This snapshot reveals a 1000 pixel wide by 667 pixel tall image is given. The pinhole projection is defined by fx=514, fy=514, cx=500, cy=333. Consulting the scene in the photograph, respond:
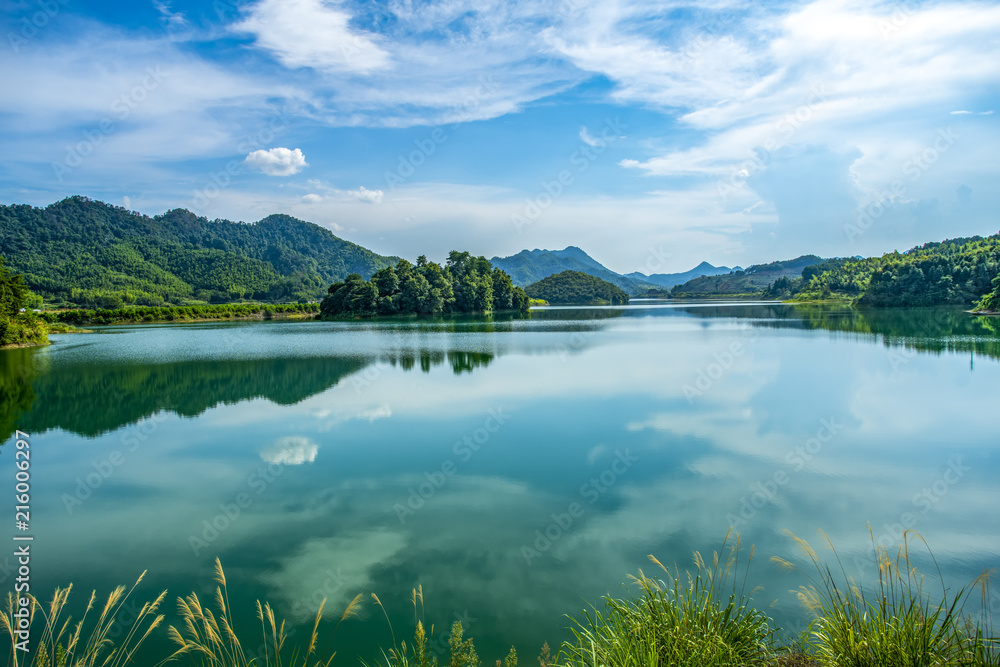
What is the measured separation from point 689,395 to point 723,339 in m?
19.7

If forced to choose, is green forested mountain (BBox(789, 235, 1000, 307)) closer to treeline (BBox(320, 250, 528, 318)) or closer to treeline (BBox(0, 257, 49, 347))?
treeline (BBox(320, 250, 528, 318))

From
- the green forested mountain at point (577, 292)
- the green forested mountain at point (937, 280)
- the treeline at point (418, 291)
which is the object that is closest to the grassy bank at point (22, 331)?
the treeline at point (418, 291)

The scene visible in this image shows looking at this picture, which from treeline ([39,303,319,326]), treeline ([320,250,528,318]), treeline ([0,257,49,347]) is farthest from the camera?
treeline ([320,250,528,318])

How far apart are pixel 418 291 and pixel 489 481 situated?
73593 millimetres

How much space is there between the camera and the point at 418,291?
81812mm

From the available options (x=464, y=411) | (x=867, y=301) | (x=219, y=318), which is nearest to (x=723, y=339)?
(x=464, y=411)

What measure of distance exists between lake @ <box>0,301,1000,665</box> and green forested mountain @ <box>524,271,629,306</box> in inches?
5622

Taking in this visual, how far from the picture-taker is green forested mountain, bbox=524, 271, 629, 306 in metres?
164

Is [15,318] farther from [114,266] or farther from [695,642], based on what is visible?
[114,266]

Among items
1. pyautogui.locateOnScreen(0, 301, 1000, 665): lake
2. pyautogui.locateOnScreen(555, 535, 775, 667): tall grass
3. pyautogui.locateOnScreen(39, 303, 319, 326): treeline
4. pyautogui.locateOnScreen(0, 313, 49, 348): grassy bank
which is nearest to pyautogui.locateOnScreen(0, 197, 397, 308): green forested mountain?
pyautogui.locateOnScreen(39, 303, 319, 326): treeline

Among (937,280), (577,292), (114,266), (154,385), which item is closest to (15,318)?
(154,385)

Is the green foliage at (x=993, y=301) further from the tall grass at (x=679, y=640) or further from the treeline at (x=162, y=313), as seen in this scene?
the treeline at (x=162, y=313)

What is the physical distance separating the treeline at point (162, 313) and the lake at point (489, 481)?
5150 cm

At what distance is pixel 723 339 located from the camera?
34.6 meters
